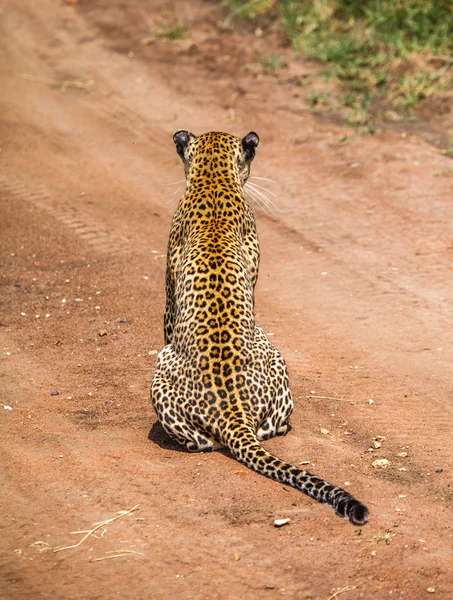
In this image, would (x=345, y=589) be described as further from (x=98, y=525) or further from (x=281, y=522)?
(x=98, y=525)

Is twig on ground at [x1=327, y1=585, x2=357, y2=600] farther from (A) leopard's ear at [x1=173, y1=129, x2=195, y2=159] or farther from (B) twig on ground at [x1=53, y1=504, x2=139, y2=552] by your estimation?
(A) leopard's ear at [x1=173, y1=129, x2=195, y2=159]

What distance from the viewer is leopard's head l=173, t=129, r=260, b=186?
314 inches

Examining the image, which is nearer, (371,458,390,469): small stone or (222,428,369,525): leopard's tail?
(222,428,369,525): leopard's tail

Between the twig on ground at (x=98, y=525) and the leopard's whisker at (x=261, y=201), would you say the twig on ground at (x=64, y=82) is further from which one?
the twig on ground at (x=98, y=525)

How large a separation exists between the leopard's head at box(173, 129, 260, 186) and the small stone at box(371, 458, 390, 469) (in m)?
2.48

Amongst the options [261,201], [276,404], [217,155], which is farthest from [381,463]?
[261,201]

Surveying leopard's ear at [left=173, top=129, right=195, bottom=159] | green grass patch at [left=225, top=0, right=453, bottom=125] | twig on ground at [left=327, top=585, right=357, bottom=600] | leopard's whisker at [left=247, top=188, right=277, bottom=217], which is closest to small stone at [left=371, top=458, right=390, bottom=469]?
twig on ground at [left=327, top=585, right=357, bottom=600]

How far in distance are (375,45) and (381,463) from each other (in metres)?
10.2

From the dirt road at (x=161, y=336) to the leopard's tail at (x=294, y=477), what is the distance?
0.12 metres

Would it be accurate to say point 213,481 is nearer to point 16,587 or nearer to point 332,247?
point 16,587

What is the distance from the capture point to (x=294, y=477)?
6.24 meters

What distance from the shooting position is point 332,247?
11.3m

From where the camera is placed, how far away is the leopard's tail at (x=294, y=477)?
19.1ft

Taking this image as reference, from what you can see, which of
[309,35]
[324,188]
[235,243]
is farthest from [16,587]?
[309,35]
